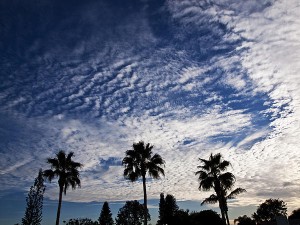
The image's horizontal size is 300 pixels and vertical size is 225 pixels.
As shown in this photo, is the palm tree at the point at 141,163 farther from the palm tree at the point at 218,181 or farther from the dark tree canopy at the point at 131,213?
the dark tree canopy at the point at 131,213

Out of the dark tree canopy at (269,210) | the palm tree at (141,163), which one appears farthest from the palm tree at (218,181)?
the dark tree canopy at (269,210)

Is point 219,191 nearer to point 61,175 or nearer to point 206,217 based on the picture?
point 206,217

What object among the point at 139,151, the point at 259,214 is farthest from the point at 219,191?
the point at 259,214

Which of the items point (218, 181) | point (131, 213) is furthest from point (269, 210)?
point (218, 181)

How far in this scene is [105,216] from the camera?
119875 mm

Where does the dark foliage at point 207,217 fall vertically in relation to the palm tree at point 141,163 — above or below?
below

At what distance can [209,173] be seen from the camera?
105ft

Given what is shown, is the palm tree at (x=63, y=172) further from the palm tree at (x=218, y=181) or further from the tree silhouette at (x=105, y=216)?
the tree silhouette at (x=105, y=216)

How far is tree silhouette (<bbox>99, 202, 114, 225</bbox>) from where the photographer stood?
117 metres

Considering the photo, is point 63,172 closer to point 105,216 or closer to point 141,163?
point 141,163

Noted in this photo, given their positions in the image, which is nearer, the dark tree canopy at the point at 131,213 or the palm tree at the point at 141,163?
the palm tree at the point at 141,163

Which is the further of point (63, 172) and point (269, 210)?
point (269, 210)

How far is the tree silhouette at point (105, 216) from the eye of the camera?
11731 centimetres

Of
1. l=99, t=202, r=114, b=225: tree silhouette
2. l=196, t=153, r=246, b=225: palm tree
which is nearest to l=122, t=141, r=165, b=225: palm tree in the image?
l=196, t=153, r=246, b=225: palm tree
